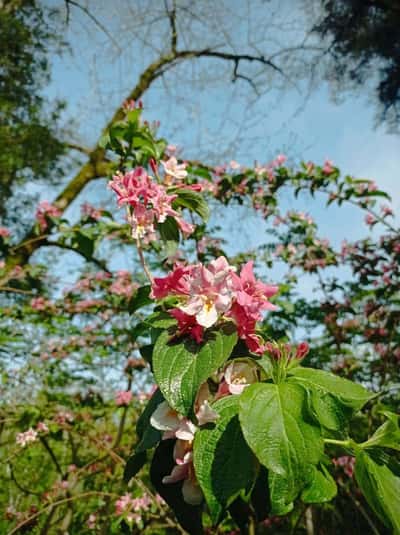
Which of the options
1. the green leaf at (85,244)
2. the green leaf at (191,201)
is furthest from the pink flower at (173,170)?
the green leaf at (85,244)

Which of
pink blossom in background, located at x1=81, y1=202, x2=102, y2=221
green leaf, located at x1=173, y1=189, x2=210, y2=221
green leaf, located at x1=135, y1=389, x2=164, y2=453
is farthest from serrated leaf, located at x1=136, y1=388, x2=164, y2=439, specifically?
pink blossom in background, located at x1=81, y1=202, x2=102, y2=221

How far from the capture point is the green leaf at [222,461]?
37cm

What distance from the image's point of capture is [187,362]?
1.48 feet

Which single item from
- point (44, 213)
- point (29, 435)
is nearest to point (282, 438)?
point (29, 435)

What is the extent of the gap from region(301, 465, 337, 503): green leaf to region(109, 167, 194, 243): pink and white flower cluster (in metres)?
0.38

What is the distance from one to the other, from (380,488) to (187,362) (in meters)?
0.22

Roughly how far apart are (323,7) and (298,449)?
4074mm

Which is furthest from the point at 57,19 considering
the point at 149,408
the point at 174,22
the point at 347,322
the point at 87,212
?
the point at 149,408

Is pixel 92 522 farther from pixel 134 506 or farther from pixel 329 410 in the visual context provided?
pixel 329 410

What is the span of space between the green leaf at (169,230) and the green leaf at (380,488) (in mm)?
438

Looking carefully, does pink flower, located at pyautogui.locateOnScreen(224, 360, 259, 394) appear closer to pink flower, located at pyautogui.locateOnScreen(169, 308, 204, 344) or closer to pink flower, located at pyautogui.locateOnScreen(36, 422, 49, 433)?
pink flower, located at pyautogui.locateOnScreen(169, 308, 204, 344)

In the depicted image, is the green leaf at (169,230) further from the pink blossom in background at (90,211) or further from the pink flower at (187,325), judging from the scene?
A: the pink blossom in background at (90,211)

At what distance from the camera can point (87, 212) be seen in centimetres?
221

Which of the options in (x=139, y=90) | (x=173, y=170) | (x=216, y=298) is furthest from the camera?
(x=139, y=90)
